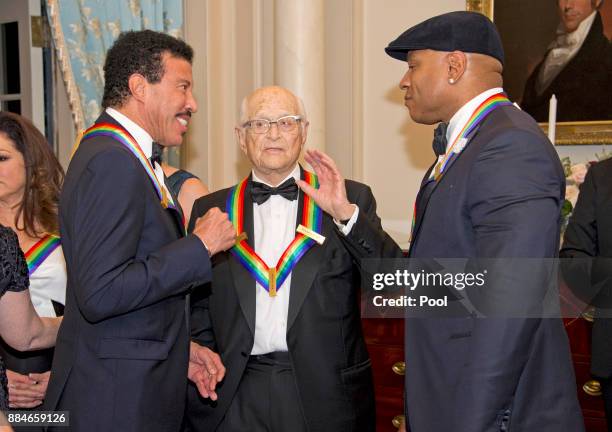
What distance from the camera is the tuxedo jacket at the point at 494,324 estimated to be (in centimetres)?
155

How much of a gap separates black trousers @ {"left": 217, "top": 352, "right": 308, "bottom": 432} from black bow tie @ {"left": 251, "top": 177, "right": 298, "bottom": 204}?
0.55m

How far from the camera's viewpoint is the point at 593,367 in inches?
90.7

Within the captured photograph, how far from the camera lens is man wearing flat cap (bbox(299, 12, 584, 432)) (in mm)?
1552

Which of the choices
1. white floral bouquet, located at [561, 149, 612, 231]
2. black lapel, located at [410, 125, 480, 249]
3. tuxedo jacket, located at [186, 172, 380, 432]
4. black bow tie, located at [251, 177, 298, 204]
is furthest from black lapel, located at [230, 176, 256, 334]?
white floral bouquet, located at [561, 149, 612, 231]

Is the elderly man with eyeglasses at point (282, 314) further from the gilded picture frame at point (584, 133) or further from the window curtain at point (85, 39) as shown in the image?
the window curtain at point (85, 39)

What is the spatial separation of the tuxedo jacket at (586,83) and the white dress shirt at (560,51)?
18mm

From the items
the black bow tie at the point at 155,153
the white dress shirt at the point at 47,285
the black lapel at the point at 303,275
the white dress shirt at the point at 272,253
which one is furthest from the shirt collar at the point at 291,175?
the white dress shirt at the point at 47,285

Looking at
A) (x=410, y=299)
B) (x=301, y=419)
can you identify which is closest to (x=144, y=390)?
(x=301, y=419)

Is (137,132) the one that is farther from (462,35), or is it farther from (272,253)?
(462,35)

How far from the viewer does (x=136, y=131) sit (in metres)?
2.09

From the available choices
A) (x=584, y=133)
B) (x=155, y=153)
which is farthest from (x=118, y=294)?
(x=584, y=133)

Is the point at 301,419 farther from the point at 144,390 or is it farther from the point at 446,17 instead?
the point at 446,17

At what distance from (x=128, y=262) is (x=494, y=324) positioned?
37.1 inches

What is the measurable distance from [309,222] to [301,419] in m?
0.67
